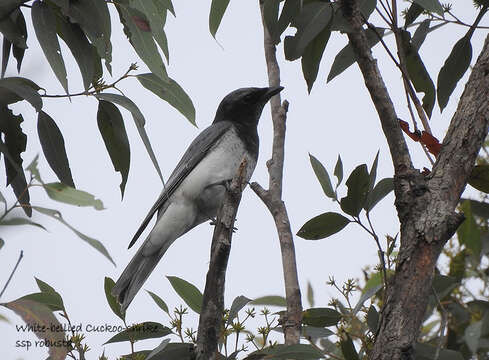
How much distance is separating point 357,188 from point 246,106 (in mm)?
3141

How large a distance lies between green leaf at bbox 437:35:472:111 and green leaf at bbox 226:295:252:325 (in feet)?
4.23

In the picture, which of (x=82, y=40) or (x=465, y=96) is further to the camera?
(x=82, y=40)

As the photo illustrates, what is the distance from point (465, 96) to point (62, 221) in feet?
4.89

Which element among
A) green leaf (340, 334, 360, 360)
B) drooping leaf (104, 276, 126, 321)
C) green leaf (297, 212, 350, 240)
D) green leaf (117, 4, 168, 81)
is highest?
green leaf (117, 4, 168, 81)

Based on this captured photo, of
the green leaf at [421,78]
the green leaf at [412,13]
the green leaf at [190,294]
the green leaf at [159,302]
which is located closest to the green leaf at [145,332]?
the green leaf at [159,302]

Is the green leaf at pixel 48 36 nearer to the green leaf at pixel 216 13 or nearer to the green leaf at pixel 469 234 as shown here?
the green leaf at pixel 216 13

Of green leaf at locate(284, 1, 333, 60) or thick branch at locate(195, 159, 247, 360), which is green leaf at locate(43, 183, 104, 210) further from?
green leaf at locate(284, 1, 333, 60)

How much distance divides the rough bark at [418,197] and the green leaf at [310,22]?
375 mm

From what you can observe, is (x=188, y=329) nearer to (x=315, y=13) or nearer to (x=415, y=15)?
(x=315, y=13)

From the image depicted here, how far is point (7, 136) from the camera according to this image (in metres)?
2.60

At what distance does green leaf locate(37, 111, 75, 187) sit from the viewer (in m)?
2.70

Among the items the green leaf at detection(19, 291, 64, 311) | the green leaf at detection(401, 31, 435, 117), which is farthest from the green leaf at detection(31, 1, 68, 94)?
the green leaf at detection(401, 31, 435, 117)

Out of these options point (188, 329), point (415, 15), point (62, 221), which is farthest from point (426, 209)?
point (415, 15)

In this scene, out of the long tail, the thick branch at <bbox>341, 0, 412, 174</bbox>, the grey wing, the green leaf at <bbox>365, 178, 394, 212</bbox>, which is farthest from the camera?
the grey wing
